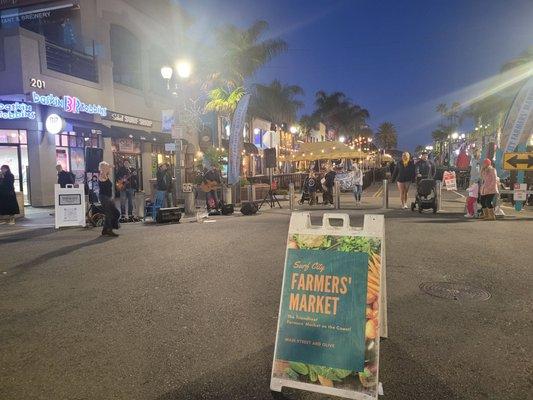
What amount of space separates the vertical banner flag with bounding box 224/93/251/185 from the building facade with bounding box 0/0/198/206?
3003mm

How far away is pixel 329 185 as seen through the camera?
1725 cm

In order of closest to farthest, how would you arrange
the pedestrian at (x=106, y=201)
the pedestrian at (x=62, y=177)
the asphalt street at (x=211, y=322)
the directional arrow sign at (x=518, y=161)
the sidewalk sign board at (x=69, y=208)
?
1. the asphalt street at (x=211, y=322)
2. the pedestrian at (x=106, y=201)
3. the sidewalk sign board at (x=69, y=208)
4. the directional arrow sign at (x=518, y=161)
5. the pedestrian at (x=62, y=177)

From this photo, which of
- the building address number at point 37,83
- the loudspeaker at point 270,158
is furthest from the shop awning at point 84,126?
the loudspeaker at point 270,158

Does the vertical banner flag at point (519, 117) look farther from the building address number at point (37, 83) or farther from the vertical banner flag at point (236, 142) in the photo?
the building address number at point (37, 83)

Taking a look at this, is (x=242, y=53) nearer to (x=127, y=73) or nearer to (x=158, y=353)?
(x=127, y=73)

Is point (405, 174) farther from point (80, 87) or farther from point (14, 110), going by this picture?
point (80, 87)

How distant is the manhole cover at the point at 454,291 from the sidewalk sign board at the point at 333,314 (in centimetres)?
277

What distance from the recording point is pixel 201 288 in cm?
580

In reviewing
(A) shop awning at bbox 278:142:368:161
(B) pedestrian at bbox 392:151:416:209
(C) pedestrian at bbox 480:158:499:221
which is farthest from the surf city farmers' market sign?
(A) shop awning at bbox 278:142:368:161

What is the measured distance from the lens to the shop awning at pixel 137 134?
21927 mm

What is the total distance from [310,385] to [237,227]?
8314 mm

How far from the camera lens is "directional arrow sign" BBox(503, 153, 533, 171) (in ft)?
41.3

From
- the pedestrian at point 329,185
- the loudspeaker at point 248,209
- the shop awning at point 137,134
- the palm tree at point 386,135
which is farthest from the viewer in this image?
the palm tree at point 386,135

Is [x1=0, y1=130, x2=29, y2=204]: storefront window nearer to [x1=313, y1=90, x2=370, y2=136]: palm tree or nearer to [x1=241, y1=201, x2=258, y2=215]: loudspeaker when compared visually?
[x1=241, y1=201, x2=258, y2=215]: loudspeaker
